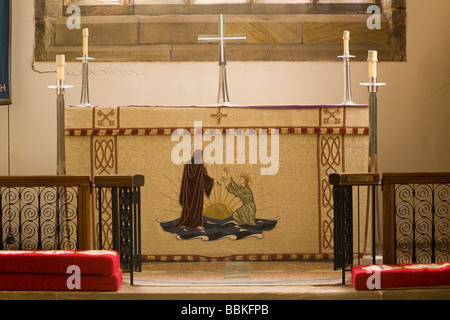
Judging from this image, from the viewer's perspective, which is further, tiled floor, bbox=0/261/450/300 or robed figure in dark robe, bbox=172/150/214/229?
robed figure in dark robe, bbox=172/150/214/229

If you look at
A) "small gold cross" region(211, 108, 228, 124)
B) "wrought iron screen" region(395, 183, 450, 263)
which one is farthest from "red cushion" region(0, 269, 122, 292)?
"wrought iron screen" region(395, 183, 450, 263)

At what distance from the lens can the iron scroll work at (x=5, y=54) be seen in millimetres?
6961

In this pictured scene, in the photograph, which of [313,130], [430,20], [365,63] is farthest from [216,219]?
[430,20]

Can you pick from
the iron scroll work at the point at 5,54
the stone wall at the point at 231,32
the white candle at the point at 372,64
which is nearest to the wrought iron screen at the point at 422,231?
the white candle at the point at 372,64

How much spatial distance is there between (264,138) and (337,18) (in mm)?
2208

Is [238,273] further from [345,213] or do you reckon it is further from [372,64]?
[372,64]

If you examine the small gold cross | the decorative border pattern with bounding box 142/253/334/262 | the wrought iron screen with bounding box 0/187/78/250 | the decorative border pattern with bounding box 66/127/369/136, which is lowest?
the decorative border pattern with bounding box 142/253/334/262

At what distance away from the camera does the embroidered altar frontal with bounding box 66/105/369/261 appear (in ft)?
17.9

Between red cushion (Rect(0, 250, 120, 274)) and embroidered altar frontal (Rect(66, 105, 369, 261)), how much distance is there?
118cm

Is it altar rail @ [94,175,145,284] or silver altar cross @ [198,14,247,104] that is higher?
silver altar cross @ [198,14,247,104]

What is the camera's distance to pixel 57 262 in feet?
13.9

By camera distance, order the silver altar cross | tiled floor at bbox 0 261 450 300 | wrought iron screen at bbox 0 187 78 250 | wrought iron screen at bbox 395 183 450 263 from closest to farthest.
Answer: tiled floor at bbox 0 261 450 300, wrought iron screen at bbox 395 183 450 263, wrought iron screen at bbox 0 187 78 250, the silver altar cross

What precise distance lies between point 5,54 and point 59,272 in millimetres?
3489

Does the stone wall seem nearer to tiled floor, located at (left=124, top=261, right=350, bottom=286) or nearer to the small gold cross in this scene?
the small gold cross
